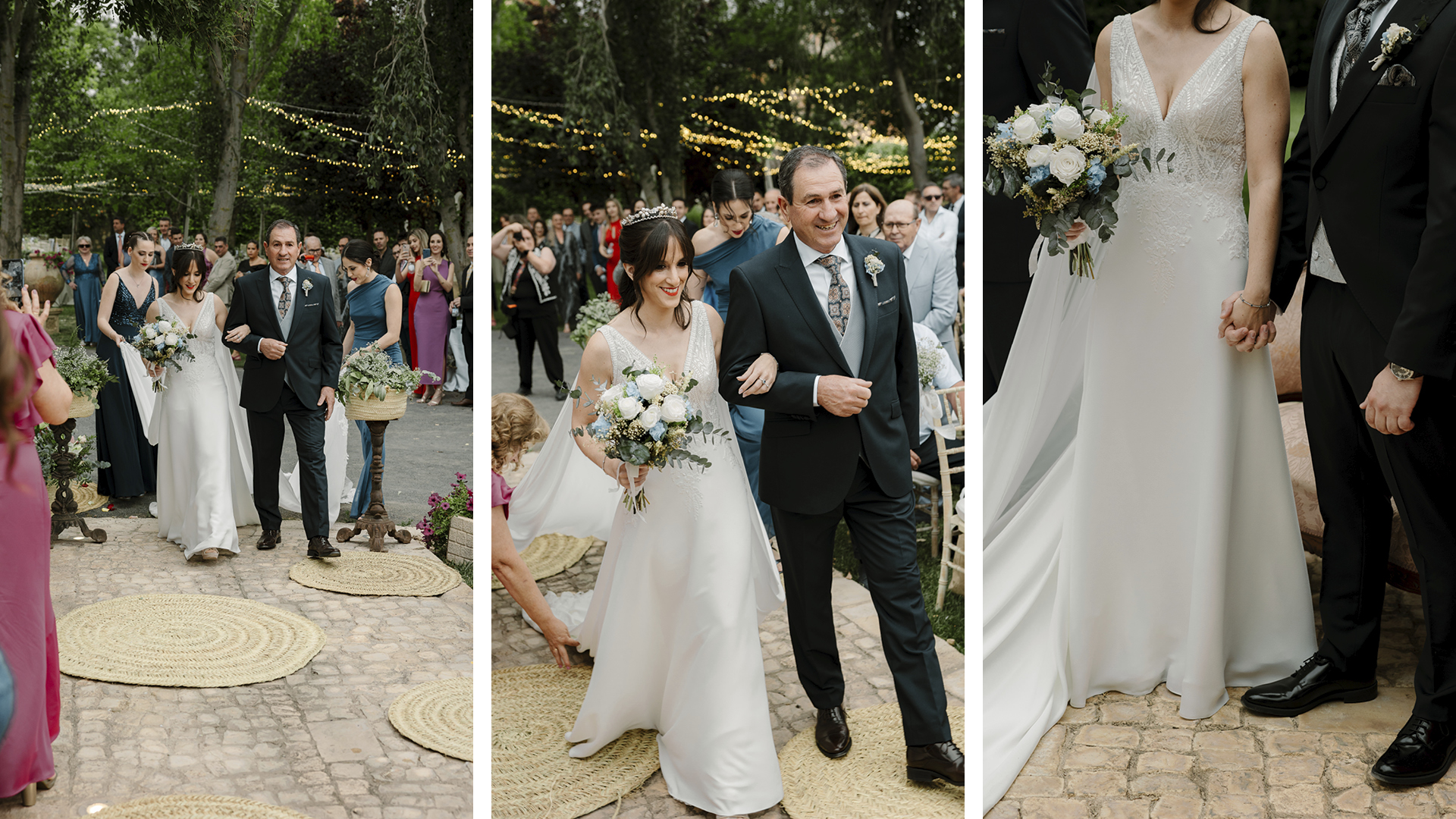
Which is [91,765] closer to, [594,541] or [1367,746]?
[594,541]

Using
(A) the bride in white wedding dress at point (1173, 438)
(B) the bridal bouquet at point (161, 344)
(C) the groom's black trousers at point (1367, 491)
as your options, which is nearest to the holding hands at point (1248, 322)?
(A) the bride in white wedding dress at point (1173, 438)

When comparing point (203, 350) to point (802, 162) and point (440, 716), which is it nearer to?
point (440, 716)

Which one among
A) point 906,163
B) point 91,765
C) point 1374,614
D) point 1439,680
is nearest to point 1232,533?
point 1374,614

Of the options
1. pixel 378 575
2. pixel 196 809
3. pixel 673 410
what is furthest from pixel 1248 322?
pixel 196 809

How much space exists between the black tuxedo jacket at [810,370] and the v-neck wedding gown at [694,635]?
6.4 inches

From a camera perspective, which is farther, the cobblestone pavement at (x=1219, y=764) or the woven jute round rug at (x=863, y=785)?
the woven jute round rug at (x=863, y=785)

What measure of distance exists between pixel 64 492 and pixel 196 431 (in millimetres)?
408

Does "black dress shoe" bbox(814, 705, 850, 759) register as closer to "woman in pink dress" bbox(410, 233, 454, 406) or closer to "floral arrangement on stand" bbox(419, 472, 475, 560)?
"floral arrangement on stand" bbox(419, 472, 475, 560)

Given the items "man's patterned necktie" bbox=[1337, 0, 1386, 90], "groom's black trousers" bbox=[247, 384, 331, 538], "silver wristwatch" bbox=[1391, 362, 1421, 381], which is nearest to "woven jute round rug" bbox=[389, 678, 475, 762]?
"groom's black trousers" bbox=[247, 384, 331, 538]

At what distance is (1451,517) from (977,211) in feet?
5.45

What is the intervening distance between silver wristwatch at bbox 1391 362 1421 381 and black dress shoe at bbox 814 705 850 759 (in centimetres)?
191

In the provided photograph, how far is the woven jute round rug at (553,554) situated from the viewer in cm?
485

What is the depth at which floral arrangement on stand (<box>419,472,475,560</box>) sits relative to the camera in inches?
142

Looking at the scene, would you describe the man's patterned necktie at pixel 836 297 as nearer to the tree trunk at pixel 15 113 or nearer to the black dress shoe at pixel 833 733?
the black dress shoe at pixel 833 733
